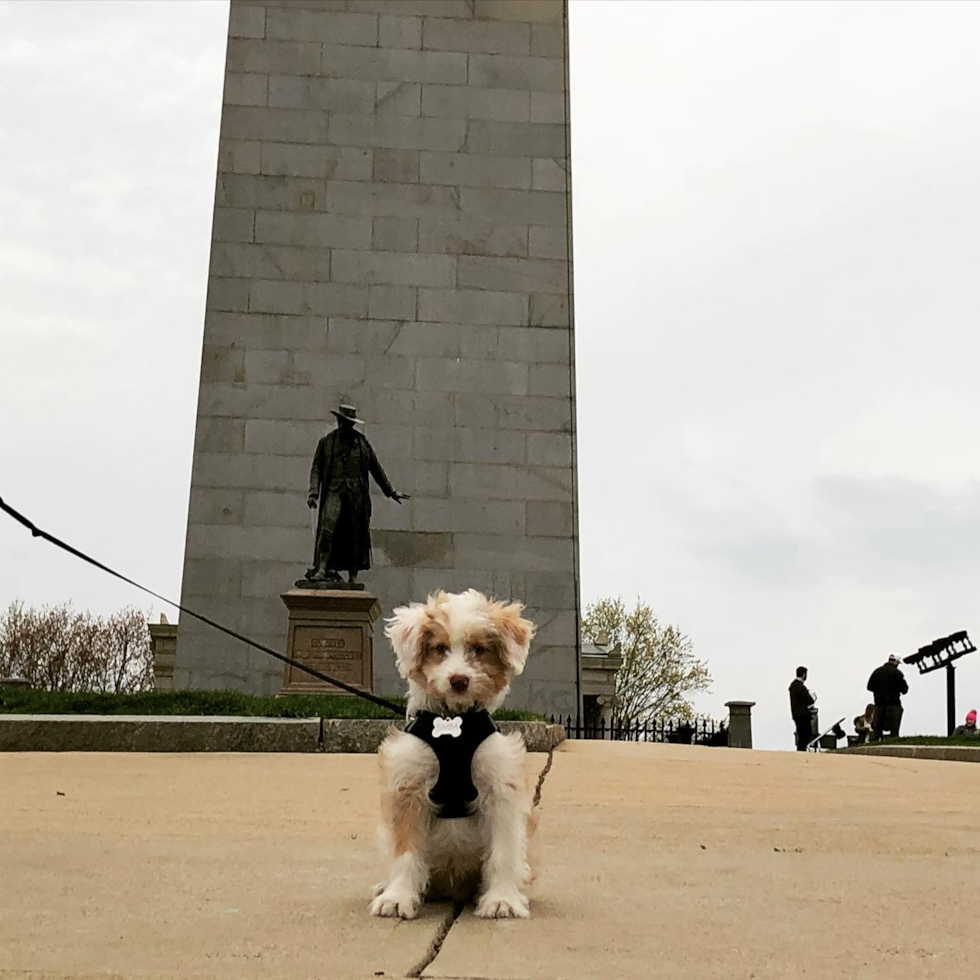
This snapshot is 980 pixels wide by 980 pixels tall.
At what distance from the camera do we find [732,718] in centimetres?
2995

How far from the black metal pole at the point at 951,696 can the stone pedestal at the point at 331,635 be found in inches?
585

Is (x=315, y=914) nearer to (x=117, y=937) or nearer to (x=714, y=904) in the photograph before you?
(x=117, y=937)

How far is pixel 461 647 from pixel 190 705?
1186 centimetres

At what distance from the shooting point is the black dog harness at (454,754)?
4.55m

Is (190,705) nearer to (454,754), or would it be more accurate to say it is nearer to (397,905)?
(397,905)

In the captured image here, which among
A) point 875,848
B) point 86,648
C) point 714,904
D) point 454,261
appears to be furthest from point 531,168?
point 86,648

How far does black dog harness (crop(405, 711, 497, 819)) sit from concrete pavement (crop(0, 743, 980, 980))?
383 millimetres

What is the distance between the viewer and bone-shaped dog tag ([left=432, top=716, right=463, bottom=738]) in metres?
4.59

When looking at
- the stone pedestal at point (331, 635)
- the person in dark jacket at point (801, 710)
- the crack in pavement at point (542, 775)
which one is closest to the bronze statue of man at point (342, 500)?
the stone pedestal at point (331, 635)

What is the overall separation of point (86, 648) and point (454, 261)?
3366cm

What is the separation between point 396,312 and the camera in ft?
84.5

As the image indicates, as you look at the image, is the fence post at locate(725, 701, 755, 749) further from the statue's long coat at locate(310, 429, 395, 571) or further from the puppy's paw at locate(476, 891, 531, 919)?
the puppy's paw at locate(476, 891, 531, 919)

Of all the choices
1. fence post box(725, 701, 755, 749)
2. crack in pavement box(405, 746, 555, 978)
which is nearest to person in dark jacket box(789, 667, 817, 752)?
fence post box(725, 701, 755, 749)

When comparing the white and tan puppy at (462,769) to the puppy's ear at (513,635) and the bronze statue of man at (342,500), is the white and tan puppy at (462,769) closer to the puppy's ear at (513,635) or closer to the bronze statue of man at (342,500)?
the puppy's ear at (513,635)
